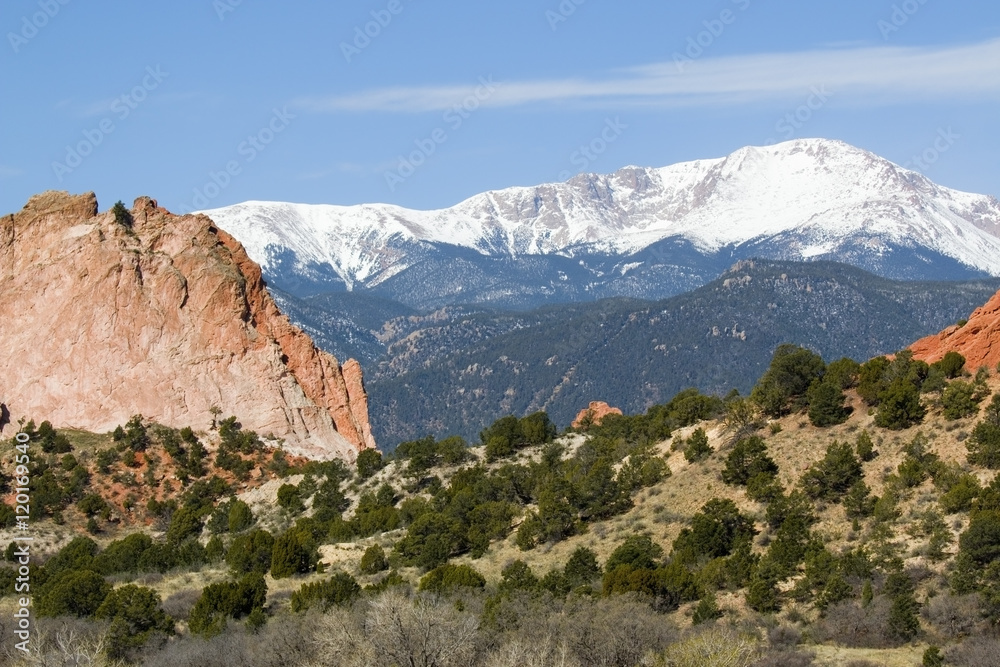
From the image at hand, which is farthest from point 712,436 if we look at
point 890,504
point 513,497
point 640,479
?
point 890,504

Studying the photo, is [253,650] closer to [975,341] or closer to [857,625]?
[857,625]

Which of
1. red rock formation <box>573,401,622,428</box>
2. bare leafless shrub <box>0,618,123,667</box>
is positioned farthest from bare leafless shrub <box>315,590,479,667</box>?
red rock formation <box>573,401,622,428</box>

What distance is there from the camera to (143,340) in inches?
3935

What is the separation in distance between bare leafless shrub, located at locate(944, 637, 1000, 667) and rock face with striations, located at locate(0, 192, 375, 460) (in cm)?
6044

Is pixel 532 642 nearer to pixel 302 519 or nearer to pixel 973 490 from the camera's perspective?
pixel 973 490

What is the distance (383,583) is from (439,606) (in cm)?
1323

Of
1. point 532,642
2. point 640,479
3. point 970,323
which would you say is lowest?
point 532,642

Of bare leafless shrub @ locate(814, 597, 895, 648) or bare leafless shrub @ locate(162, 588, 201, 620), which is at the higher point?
bare leafless shrub @ locate(162, 588, 201, 620)

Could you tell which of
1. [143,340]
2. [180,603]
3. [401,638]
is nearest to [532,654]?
[401,638]

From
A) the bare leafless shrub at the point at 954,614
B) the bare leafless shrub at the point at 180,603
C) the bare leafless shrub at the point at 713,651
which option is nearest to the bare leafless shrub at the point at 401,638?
the bare leafless shrub at the point at 713,651

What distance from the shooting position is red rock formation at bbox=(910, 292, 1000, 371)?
68438mm

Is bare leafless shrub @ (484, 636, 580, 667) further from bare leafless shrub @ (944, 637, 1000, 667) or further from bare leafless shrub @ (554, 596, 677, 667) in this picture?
bare leafless shrub @ (944, 637, 1000, 667)

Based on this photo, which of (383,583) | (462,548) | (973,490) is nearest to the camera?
(973,490)

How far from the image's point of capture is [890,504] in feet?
192
